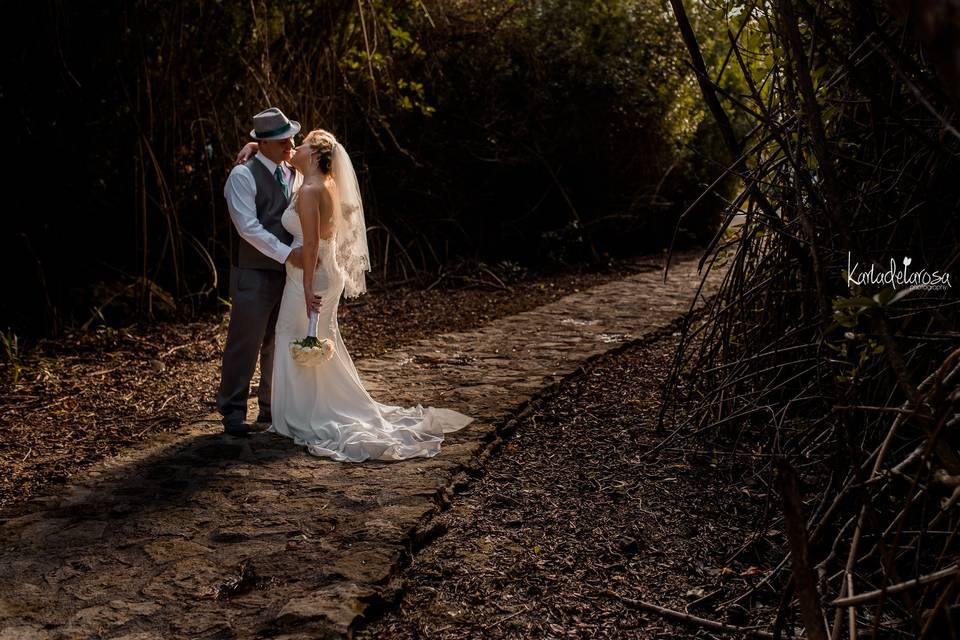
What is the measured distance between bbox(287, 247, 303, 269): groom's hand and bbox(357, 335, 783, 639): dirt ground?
5.08ft

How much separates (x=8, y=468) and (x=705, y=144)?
1149 centimetres

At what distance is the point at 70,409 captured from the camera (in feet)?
19.1

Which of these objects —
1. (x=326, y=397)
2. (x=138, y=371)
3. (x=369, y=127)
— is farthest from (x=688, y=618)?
(x=369, y=127)

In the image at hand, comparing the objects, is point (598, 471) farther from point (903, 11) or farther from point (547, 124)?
point (547, 124)

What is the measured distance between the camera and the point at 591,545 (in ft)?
12.3

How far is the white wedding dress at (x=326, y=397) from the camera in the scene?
5.00 metres

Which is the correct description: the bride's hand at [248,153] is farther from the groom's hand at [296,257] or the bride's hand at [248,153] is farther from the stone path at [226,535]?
the stone path at [226,535]

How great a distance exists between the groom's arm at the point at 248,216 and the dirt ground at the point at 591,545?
166 cm

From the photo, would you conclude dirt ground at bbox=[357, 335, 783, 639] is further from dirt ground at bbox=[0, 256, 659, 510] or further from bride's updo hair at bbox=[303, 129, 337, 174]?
dirt ground at bbox=[0, 256, 659, 510]

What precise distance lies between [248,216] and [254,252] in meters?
0.22

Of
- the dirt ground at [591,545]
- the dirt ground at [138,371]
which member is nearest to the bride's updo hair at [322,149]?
the dirt ground at [138,371]

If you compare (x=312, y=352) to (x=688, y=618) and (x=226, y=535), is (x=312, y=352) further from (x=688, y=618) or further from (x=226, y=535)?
(x=688, y=618)

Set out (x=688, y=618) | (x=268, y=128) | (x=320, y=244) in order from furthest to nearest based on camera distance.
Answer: (x=320, y=244) → (x=268, y=128) → (x=688, y=618)

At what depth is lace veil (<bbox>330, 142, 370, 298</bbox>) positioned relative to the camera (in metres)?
5.32
